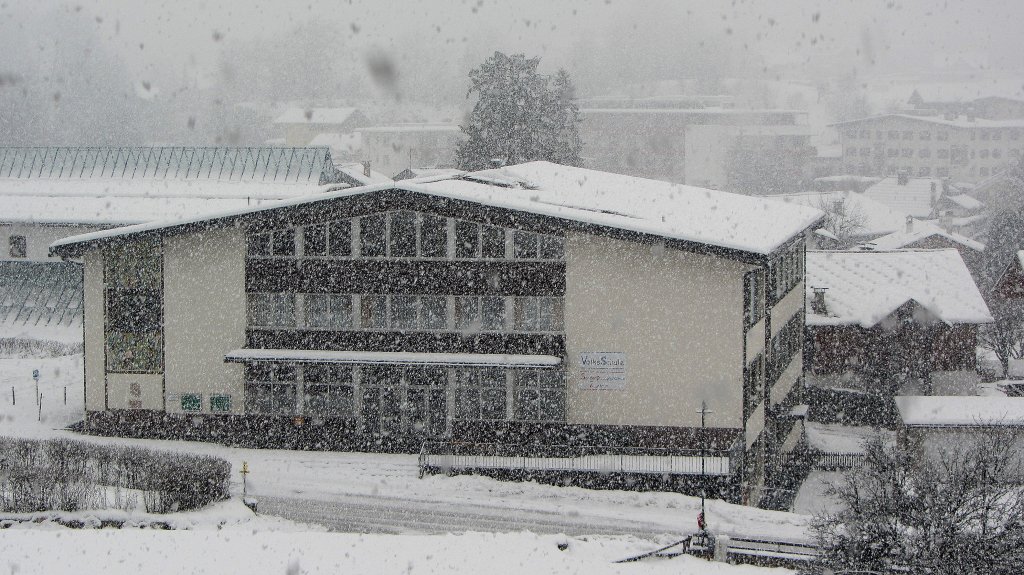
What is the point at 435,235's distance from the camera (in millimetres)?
32375

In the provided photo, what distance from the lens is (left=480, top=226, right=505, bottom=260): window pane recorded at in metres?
32.0

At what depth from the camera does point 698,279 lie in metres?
30.9

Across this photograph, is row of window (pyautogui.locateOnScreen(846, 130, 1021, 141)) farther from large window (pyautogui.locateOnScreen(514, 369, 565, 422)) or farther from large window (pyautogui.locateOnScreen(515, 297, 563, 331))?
large window (pyautogui.locateOnScreen(514, 369, 565, 422))

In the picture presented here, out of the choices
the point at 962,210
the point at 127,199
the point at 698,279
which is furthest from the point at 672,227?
the point at 962,210

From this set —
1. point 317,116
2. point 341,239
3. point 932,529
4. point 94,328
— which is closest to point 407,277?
point 341,239

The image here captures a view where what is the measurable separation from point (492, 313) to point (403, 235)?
305cm

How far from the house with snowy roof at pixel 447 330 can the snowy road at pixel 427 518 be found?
2.93 metres

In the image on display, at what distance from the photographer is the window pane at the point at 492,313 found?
3216 cm

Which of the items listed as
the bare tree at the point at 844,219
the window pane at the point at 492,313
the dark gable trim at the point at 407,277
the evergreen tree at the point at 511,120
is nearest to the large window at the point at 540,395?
the window pane at the point at 492,313

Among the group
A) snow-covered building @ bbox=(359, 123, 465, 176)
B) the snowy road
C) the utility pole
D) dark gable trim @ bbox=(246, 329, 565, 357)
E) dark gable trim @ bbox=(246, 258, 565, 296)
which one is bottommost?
the snowy road

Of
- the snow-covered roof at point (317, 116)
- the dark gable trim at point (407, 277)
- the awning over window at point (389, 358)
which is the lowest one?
the awning over window at point (389, 358)

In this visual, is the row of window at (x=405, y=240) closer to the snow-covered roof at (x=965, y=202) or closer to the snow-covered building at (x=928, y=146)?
the snow-covered roof at (x=965, y=202)

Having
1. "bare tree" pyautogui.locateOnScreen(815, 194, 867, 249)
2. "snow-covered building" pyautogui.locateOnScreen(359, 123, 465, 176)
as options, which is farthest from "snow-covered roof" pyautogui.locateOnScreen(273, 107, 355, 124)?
"bare tree" pyautogui.locateOnScreen(815, 194, 867, 249)

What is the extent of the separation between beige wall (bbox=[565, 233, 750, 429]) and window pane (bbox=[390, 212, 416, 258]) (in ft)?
13.3
